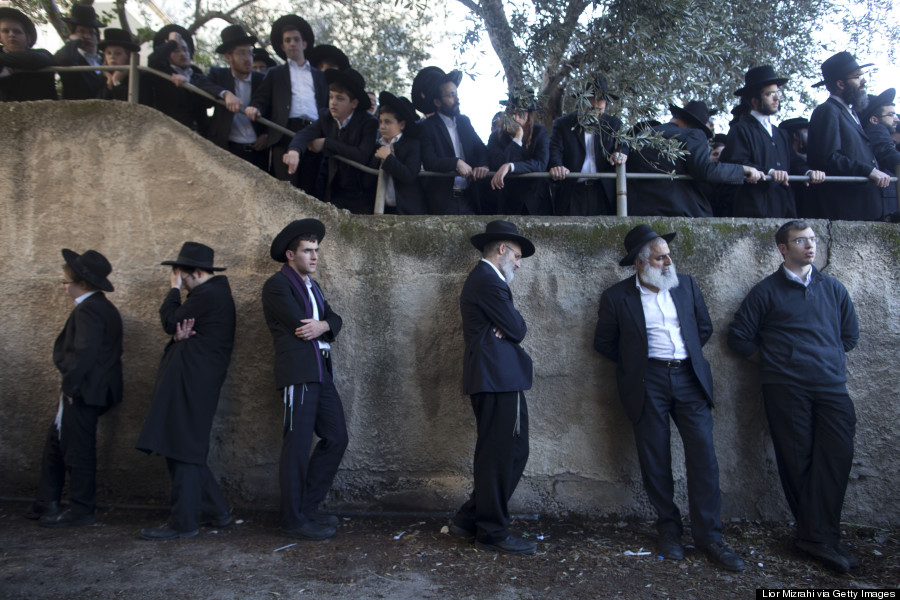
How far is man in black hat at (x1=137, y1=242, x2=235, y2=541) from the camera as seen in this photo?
464 centimetres

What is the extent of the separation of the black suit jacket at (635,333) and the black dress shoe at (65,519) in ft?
12.5

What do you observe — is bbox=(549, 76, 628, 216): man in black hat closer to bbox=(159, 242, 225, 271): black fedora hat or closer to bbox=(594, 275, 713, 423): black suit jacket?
bbox=(594, 275, 713, 423): black suit jacket

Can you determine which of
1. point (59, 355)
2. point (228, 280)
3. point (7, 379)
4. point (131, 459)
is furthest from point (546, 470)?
point (7, 379)

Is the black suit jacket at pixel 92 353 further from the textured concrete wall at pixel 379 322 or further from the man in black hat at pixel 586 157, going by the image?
the man in black hat at pixel 586 157

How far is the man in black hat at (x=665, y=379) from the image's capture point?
456 cm

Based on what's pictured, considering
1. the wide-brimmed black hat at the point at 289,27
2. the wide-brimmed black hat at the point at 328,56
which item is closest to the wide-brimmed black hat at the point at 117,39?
the wide-brimmed black hat at the point at 289,27

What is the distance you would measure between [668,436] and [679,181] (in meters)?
2.29

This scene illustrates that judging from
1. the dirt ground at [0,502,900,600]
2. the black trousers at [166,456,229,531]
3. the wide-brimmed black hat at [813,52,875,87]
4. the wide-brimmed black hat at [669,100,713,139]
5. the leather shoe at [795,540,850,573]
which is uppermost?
the wide-brimmed black hat at [813,52,875,87]

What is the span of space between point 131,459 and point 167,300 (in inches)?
56.8

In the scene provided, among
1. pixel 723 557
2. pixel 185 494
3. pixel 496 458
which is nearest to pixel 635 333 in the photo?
pixel 496 458

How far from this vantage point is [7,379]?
17.9 feet

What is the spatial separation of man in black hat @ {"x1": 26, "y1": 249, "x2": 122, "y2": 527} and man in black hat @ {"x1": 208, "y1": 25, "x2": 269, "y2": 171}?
1815 mm

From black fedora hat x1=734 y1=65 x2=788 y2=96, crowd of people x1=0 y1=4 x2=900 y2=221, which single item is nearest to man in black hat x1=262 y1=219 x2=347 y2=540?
crowd of people x1=0 y1=4 x2=900 y2=221

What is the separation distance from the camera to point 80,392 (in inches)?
193
